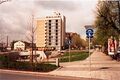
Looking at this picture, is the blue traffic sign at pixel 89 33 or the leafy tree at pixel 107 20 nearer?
the blue traffic sign at pixel 89 33

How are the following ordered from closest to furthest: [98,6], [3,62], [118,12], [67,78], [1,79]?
[1,79], [67,78], [3,62], [118,12], [98,6]

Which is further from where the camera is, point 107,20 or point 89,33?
point 107,20

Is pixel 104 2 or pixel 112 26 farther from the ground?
pixel 104 2

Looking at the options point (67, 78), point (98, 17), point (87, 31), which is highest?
point (98, 17)

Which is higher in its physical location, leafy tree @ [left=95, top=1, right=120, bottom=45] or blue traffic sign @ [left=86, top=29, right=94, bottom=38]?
leafy tree @ [left=95, top=1, right=120, bottom=45]

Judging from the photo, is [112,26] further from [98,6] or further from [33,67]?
[33,67]

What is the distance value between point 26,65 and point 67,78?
8.22 metres

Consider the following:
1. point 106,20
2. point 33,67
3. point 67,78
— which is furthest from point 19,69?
point 106,20

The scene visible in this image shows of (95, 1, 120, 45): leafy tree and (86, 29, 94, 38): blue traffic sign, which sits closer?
(86, 29, 94, 38): blue traffic sign

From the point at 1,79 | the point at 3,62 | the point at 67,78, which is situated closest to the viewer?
the point at 1,79

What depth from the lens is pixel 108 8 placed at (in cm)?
4953

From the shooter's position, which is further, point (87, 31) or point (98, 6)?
point (98, 6)

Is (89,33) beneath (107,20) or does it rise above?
beneath

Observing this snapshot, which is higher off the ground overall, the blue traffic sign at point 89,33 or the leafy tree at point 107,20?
the leafy tree at point 107,20
